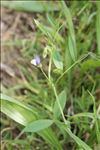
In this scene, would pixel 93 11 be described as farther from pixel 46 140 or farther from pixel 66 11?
pixel 46 140

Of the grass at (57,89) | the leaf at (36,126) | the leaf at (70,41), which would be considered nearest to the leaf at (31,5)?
the grass at (57,89)

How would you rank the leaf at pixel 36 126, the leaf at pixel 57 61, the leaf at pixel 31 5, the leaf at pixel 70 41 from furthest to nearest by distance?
the leaf at pixel 31 5, the leaf at pixel 70 41, the leaf at pixel 57 61, the leaf at pixel 36 126

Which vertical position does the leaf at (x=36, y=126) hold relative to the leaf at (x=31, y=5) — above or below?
below

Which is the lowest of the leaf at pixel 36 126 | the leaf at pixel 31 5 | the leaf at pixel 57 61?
the leaf at pixel 36 126

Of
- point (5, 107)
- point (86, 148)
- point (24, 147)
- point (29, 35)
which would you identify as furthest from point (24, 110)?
point (29, 35)

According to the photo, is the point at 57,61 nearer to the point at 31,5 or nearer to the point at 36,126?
the point at 36,126

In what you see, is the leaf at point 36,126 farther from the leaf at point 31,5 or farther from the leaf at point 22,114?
the leaf at point 31,5

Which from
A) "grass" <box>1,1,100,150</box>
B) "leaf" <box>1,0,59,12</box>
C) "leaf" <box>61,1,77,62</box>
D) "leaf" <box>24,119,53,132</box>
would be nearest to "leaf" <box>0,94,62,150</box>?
"grass" <box>1,1,100,150</box>

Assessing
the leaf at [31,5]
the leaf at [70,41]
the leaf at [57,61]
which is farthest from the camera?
the leaf at [31,5]

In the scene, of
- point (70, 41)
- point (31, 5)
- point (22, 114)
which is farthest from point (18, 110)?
point (31, 5)
